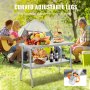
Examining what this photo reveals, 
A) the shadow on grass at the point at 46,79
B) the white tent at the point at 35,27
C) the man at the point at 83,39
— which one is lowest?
the white tent at the point at 35,27

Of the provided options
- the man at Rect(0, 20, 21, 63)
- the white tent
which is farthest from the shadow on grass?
the white tent

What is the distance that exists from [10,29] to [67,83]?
335 cm

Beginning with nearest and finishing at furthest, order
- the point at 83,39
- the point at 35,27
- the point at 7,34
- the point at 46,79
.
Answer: the point at 46,79 → the point at 83,39 → the point at 7,34 → the point at 35,27

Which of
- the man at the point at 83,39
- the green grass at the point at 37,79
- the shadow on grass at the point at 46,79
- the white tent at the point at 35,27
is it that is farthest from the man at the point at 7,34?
the white tent at the point at 35,27

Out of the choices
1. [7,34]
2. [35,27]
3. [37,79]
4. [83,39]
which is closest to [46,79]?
[37,79]

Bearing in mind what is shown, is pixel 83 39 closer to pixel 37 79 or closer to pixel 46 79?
pixel 46 79

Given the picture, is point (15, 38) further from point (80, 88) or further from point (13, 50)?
point (80, 88)

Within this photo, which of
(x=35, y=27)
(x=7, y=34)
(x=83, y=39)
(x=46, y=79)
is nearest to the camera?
(x=46, y=79)

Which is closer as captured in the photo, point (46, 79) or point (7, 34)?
point (46, 79)

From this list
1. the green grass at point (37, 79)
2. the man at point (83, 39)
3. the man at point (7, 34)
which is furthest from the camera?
the man at point (7, 34)

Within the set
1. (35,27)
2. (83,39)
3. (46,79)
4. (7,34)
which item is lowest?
(35,27)

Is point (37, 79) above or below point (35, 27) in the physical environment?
above

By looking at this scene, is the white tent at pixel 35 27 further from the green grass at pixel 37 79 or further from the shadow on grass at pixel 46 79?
the shadow on grass at pixel 46 79

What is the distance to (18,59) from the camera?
9.27 meters
